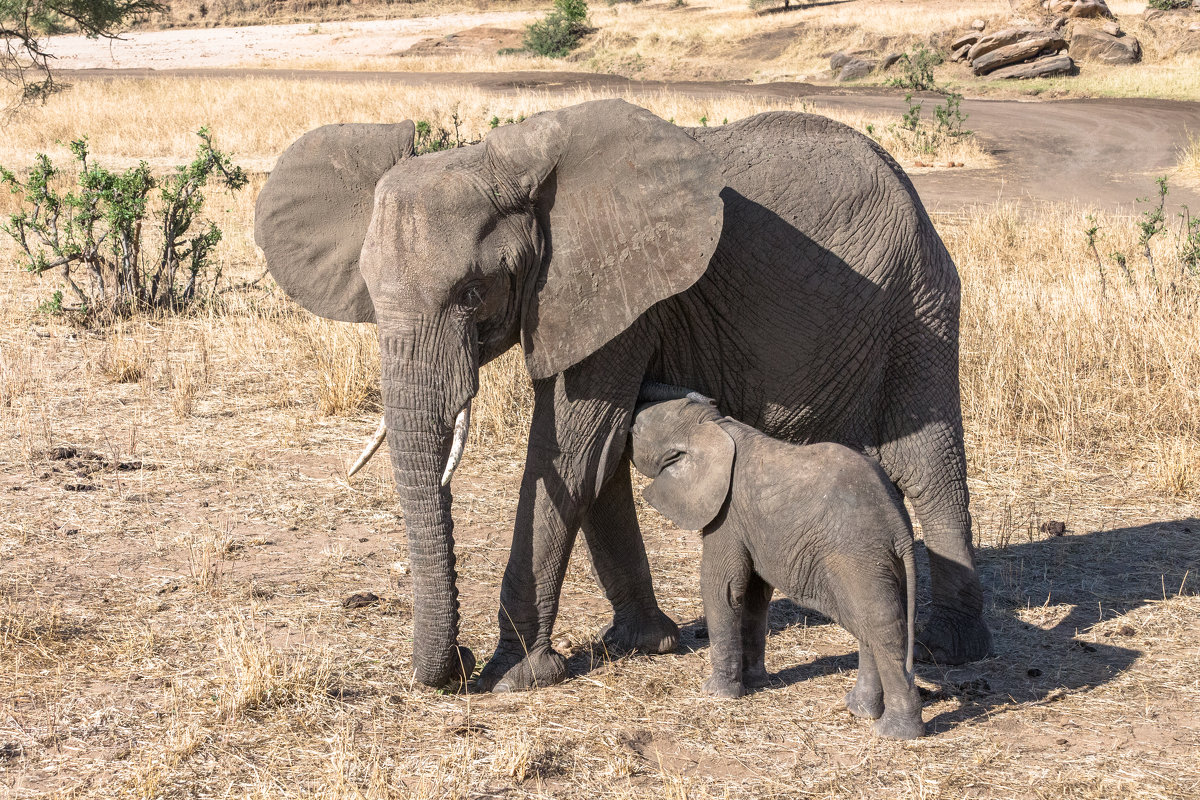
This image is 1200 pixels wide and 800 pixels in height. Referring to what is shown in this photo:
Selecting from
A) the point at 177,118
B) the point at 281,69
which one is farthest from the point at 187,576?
the point at 281,69

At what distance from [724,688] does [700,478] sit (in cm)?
100

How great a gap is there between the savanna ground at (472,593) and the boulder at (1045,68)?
26.4m

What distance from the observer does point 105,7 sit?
2398 centimetres

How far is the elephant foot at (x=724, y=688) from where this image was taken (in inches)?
205

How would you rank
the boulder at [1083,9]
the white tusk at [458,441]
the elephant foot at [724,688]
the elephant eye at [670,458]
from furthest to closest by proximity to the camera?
the boulder at [1083,9], the elephant foot at [724,688], the elephant eye at [670,458], the white tusk at [458,441]

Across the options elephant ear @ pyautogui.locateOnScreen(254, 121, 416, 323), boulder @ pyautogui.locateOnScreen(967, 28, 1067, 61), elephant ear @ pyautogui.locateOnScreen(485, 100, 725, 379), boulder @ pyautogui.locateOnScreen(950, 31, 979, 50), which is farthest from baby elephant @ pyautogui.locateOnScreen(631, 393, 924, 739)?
boulder @ pyautogui.locateOnScreen(950, 31, 979, 50)

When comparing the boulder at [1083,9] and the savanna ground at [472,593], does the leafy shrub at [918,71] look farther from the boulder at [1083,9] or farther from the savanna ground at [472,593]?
the savanna ground at [472,593]

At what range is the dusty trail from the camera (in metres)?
19.0

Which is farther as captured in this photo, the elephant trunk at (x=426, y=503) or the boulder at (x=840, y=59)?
the boulder at (x=840, y=59)

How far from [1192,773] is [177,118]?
86.6ft

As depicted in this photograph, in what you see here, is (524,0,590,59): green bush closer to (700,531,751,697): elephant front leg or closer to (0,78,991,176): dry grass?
(0,78,991,176): dry grass

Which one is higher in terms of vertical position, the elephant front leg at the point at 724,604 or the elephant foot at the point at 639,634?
the elephant front leg at the point at 724,604

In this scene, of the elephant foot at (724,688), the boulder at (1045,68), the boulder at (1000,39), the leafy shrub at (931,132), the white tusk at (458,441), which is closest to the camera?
the white tusk at (458,441)

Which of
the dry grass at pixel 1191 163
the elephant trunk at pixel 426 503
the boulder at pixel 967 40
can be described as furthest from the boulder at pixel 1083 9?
the elephant trunk at pixel 426 503
